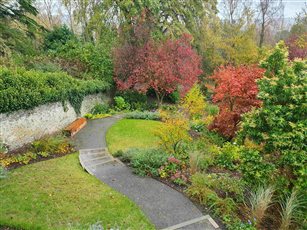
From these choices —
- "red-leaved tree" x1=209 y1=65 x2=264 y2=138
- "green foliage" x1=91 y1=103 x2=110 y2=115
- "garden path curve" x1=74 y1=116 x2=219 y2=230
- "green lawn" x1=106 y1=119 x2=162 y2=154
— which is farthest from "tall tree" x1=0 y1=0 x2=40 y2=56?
"red-leaved tree" x1=209 y1=65 x2=264 y2=138

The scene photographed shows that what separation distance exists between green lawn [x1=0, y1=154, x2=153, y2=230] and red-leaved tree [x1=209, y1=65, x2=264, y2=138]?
6.19 m

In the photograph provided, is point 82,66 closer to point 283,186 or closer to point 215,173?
point 215,173

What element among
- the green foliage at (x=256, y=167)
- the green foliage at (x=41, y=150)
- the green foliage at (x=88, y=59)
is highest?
the green foliage at (x=88, y=59)

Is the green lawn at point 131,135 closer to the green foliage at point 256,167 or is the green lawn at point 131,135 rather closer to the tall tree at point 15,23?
the green foliage at point 256,167

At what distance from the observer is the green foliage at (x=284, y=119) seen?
→ 6.21 metres

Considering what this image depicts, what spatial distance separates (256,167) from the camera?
22.3 ft

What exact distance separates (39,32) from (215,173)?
17.5 meters

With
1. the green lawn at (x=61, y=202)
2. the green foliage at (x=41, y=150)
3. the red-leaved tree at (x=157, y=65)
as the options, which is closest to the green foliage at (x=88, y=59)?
the red-leaved tree at (x=157, y=65)

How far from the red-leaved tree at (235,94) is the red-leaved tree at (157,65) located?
23.6 ft

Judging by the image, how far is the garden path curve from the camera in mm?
6473

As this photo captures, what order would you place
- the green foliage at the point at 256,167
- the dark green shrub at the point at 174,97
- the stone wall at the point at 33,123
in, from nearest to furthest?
the green foliage at the point at 256,167 < the stone wall at the point at 33,123 < the dark green shrub at the point at 174,97

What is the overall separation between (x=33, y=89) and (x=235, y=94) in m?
8.91

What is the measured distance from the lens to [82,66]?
20.0 meters

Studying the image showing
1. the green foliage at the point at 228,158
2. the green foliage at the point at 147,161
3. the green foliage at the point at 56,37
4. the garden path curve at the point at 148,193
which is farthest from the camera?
the green foliage at the point at 56,37
